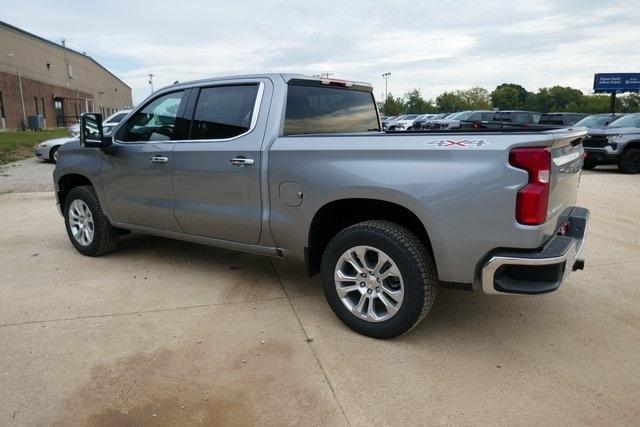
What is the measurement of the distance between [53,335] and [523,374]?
3.17 metres

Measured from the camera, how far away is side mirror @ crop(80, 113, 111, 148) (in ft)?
15.7

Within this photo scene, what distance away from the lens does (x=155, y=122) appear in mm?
4637

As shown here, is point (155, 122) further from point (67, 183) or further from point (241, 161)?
point (67, 183)

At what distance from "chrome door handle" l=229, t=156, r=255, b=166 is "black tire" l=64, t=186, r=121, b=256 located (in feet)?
6.73

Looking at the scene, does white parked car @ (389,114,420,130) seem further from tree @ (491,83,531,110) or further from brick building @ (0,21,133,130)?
tree @ (491,83,531,110)

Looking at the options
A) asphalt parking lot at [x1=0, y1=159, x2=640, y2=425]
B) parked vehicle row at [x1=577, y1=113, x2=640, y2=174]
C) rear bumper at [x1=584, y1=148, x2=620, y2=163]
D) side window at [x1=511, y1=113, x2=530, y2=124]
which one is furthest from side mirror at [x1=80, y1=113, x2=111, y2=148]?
side window at [x1=511, y1=113, x2=530, y2=124]

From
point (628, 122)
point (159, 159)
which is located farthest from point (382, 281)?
point (628, 122)

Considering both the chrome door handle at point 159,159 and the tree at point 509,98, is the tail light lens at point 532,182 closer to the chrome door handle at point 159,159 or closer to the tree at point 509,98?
the chrome door handle at point 159,159

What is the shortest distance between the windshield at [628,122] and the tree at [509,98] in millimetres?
93250

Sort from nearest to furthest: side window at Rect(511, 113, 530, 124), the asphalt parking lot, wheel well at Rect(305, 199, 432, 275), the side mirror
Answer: the asphalt parking lot, wheel well at Rect(305, 199, 432, 275), the side mirror, side window at Rect(511, 113, 530, 124)

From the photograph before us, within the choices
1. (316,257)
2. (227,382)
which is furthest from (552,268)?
(227,382)

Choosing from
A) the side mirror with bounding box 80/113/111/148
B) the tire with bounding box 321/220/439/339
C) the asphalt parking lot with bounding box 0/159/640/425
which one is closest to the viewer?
the asphalt parking lot with bounding box 0/159/640/425

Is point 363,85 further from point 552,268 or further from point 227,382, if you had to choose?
point 227,382

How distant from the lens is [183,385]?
2.91m
